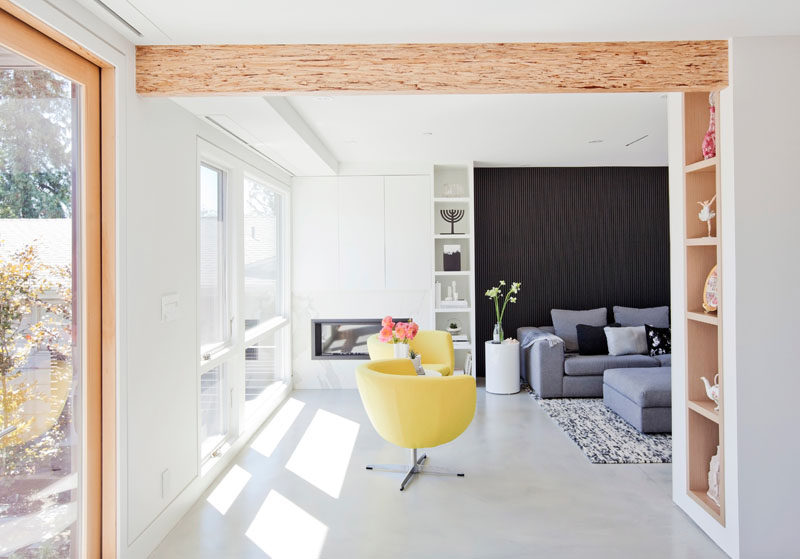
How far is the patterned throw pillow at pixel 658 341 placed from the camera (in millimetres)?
5539

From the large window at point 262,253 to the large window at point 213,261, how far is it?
0.35m

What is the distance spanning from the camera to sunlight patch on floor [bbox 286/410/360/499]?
3.55m

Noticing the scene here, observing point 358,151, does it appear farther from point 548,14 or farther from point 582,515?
point 582,515

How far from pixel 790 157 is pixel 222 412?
3854 millimetres

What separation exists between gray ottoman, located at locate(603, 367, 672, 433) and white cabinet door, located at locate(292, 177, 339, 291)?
125 inches

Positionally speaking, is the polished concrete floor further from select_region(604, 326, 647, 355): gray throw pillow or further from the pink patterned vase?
the pink patterned vase

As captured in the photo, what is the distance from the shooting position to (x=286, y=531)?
287 centimetres

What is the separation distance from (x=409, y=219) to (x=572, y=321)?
86.3 inches

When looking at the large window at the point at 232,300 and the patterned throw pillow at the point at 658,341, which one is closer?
the large window at the point at 232,300

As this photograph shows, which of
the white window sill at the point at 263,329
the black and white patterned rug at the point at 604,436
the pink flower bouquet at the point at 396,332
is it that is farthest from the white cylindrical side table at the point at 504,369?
the white window sill at the point at 263,329

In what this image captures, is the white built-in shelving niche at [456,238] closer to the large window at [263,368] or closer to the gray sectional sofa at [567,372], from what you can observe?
the gray sectional sofa at [567,372]

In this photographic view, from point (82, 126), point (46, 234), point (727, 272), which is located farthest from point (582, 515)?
point (82, 126)

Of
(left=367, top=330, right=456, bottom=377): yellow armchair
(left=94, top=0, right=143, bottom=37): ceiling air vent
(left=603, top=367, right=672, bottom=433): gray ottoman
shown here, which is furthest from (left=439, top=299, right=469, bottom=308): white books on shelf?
(left=94, top=0, right=143, bottom=37): ceiling air vent

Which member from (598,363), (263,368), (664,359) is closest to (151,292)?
(263,368)
